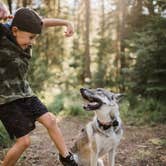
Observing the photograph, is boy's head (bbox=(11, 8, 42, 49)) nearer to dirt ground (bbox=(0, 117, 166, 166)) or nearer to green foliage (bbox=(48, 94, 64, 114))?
dirt ground (bbox=(0, 117, 166, 166))

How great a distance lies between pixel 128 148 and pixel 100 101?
2.73 metres

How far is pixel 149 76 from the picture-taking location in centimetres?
1235

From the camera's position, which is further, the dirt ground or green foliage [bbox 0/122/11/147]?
green foliage [bbox 0/122/11/147]

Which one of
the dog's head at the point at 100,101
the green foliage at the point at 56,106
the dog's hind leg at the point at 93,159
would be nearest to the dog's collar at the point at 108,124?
the dog's head at the point at 100,101

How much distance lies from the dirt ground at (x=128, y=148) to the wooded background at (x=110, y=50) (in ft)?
7.73

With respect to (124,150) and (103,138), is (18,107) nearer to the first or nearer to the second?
(103,138)

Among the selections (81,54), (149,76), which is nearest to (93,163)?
(149,76)

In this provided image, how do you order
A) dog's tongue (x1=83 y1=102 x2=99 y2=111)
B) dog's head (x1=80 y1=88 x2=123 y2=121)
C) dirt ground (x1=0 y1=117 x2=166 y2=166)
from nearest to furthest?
dog's tongue (x1=83 y1=102 x2=99 y2=111) < dog's head (x1=80 y1=88 x2=123 y2=121) < dirt ground (x1=0 y1=117 x2=166 y2=166)

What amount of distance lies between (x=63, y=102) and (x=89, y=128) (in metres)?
8.32

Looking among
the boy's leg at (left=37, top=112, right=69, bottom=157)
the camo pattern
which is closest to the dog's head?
the boy's leg at (left=37, top=112, right=69, bottom=157)

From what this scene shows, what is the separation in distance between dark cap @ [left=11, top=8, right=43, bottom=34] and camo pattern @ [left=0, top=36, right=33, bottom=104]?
23 centimetres

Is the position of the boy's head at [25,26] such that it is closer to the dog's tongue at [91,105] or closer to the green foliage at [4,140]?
the dog's tongue at [91,105]

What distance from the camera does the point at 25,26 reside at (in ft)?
15.2

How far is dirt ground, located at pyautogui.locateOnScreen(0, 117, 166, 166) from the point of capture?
690 centimetres
